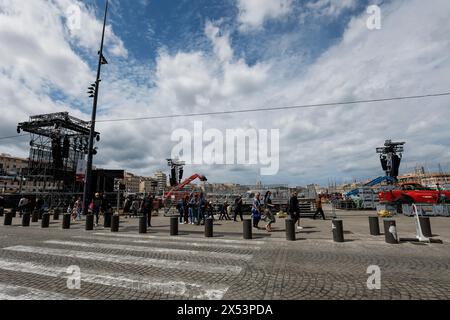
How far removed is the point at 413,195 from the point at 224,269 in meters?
20.6

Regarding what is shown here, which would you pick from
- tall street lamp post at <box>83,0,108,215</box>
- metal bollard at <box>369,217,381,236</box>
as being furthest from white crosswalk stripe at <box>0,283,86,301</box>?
tall street lamp post at <box>83,0,108,215</box>

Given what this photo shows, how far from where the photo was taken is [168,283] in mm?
4617

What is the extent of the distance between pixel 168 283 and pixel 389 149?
148 feet

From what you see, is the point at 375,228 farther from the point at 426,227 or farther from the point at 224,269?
the point at 224,269

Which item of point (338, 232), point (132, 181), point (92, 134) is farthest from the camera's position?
point (132, 181)

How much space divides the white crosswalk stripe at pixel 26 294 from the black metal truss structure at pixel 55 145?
102 ft

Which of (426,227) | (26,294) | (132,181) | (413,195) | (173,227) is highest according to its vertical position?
(132,181)

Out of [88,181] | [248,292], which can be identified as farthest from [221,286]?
[88,181]

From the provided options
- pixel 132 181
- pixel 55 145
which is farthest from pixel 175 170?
pixel 132 181

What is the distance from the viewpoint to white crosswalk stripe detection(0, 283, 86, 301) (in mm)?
3953

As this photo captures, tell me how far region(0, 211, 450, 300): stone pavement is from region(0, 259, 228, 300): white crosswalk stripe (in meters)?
0.02

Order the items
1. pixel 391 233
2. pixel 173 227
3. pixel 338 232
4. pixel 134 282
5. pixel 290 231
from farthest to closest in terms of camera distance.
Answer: pixel 173 227
pixel 290 231
pixel 338 232
pixel 391 233
pixel 134 282

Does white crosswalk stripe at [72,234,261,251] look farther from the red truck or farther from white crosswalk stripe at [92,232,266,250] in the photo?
the red truck

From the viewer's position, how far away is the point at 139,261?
6254mm
